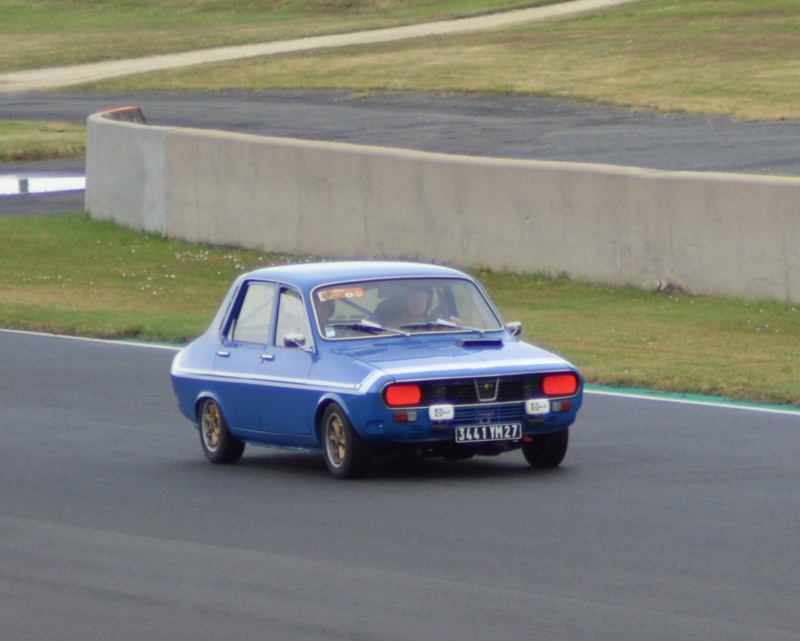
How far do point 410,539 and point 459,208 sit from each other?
13.9 m

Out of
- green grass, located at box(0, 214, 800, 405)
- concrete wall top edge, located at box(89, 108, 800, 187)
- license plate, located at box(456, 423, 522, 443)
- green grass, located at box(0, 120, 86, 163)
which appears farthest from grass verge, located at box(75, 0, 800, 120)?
license plate, located at box(456, 423, 522, 443)

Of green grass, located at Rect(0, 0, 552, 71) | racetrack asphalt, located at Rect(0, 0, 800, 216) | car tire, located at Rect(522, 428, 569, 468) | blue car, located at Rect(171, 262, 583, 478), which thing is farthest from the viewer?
green grass, located at Rect(0, 0, 552, 71)

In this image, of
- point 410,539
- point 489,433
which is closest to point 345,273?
point 489,433

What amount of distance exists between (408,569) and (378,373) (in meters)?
2.31

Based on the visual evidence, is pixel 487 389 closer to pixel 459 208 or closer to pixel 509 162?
pixel 509 162

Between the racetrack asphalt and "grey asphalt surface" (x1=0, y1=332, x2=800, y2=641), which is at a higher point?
"grey asphalt surface" (x1=0, y1=332, x2=800, y2=641)

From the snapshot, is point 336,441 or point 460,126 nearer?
point 336,441

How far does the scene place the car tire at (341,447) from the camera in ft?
35.0

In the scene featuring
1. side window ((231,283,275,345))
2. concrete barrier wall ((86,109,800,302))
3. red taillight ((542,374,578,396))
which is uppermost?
side window ((231,283,275,345))

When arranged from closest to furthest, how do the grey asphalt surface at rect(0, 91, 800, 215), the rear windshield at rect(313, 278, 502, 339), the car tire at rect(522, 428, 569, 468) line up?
1. the car tire at rect(522, 428, 569, 468)
2. the rear windshield at rect(313, 278, 502, 339)
3. the grey asphalt surface at rect(0, 91, 800, 215)

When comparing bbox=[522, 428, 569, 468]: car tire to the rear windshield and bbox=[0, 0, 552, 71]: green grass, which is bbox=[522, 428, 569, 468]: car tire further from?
bbox=[0, 0, 552, 71]: green grass

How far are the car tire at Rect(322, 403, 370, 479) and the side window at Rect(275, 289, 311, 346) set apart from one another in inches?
24.5

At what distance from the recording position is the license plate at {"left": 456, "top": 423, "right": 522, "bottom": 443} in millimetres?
10648

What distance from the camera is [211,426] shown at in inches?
475
